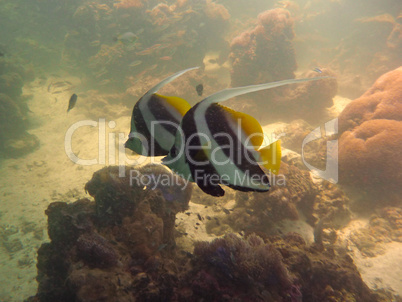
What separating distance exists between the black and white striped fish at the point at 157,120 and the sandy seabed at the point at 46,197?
3117 mm

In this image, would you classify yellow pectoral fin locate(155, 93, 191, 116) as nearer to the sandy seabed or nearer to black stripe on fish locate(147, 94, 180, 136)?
black stripe on fish locate(147, 94, 180, 136)

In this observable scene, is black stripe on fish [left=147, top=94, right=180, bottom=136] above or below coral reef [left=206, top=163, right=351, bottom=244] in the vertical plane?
above

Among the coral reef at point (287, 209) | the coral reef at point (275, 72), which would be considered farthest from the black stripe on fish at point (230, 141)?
the coral reef at point (275, 72)

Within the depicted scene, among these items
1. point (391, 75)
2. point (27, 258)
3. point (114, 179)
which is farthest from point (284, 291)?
point (391, 75)

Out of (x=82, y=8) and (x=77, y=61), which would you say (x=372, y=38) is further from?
(x=77, y=61)

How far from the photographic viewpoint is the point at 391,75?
702cm

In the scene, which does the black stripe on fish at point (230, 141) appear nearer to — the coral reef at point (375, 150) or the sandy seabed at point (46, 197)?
the sandy seabed at point (46, 197)

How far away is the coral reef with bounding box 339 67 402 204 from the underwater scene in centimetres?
4

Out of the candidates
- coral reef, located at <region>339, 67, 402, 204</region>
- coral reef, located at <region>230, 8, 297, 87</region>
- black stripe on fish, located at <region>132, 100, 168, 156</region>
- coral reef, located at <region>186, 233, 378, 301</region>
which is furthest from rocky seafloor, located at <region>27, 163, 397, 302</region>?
coral reef, located at <region>230, 8, 297, 87</region>

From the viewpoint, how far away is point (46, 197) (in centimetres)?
679

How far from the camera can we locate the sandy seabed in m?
4.29

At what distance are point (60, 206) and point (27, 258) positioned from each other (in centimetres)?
325

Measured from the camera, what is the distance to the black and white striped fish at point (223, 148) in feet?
2.82

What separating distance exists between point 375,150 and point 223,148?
647cm
